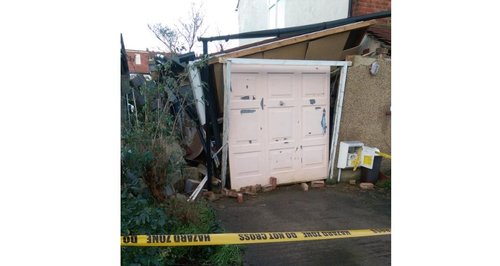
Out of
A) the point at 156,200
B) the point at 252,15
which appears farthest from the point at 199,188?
the point at 252,15

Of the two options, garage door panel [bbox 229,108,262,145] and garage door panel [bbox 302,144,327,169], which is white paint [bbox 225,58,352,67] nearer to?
garage door panel [bbox 229,108,262,145]

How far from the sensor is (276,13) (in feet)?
34.3

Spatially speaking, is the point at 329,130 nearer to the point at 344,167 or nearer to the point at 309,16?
the point at 344,167

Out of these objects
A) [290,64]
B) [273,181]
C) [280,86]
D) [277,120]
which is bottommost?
[273,181]

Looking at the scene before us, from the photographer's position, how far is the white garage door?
5379 mm

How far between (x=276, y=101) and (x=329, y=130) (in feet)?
4.40

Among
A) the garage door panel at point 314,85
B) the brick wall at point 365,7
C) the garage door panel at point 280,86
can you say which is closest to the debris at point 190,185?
the garage door panel at point 280,86

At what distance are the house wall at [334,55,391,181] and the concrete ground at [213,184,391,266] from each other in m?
1.02

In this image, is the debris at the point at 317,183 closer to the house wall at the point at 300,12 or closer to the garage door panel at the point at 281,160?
the garage door panel at the point at 281,160

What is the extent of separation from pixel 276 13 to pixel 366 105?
5.83 meters

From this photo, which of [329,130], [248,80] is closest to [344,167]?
[329,130]

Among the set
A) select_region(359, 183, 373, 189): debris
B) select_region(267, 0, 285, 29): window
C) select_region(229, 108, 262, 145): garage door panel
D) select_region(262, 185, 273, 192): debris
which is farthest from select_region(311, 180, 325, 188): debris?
select_region(267, 0, 285, 29): window

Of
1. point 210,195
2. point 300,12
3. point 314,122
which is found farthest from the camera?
point 300,12

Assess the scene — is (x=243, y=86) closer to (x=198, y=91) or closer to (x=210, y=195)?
(x=198, y=91)
